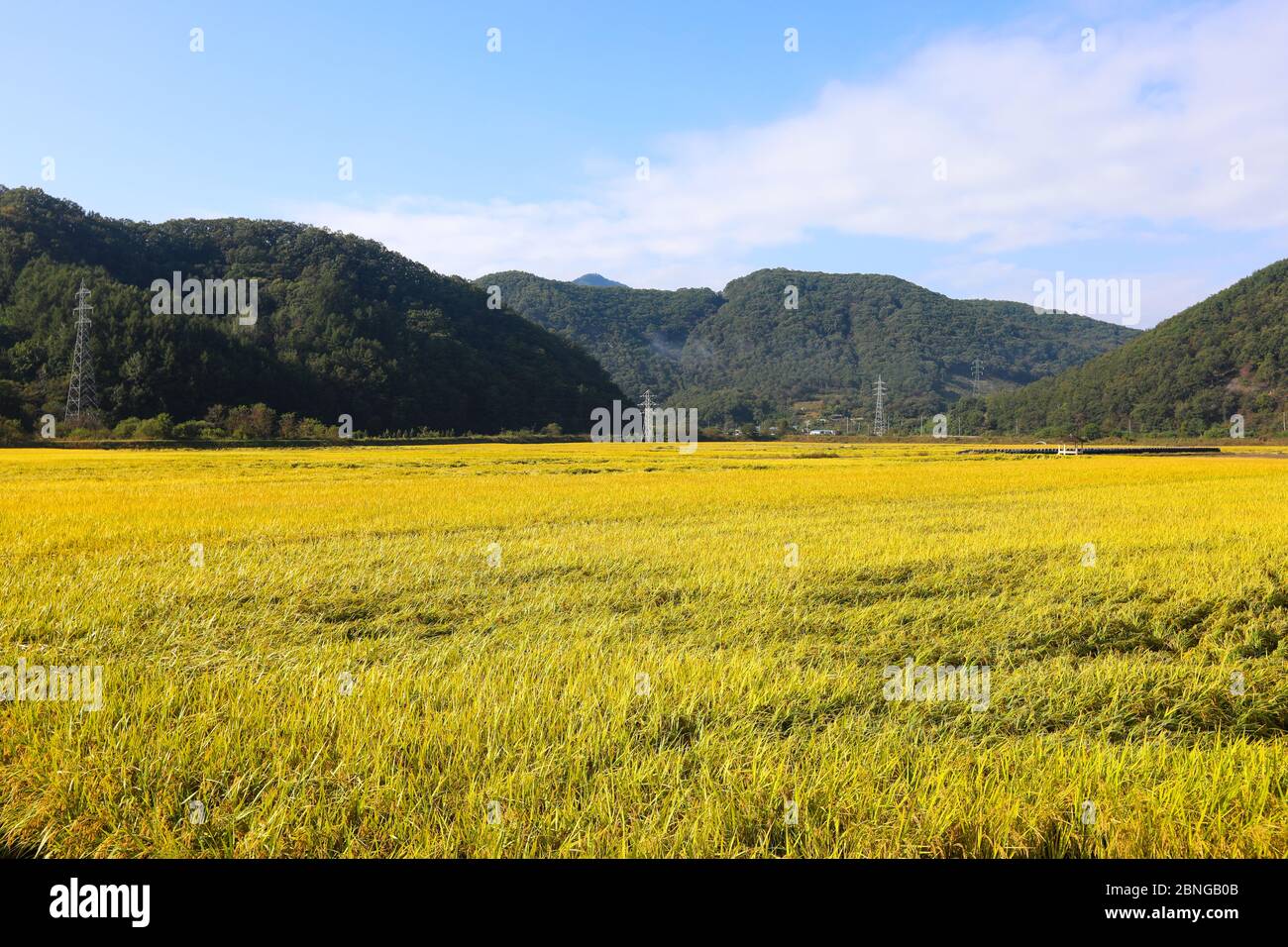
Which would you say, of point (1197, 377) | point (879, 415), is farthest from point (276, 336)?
point (1197, 377)

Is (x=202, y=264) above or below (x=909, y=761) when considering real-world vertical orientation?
above

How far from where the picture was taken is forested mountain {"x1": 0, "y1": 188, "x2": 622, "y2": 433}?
205 ft

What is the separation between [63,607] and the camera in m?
5.81

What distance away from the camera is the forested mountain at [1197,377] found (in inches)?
3265

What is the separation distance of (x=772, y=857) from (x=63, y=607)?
6073 mm

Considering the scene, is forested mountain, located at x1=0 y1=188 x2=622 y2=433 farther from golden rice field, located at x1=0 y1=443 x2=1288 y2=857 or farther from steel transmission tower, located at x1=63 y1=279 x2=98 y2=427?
golden rice field, located at x1=0 y1=443 x2=1288 y2=857

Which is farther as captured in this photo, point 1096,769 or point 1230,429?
point 1230,429

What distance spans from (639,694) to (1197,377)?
106535mm

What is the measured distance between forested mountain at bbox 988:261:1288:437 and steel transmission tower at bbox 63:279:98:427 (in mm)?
96972

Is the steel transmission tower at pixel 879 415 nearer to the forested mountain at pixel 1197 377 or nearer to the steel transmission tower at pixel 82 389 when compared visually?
the forested mountain at pixel 1197 377

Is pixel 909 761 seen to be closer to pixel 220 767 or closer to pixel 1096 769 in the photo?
pixel 1096 769

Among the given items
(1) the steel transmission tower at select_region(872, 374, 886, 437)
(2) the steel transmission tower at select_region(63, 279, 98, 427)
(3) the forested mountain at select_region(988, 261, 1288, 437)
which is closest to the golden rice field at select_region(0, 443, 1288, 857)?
(2) the steel transmission tower at select_region(63, 279, 98, 427)
